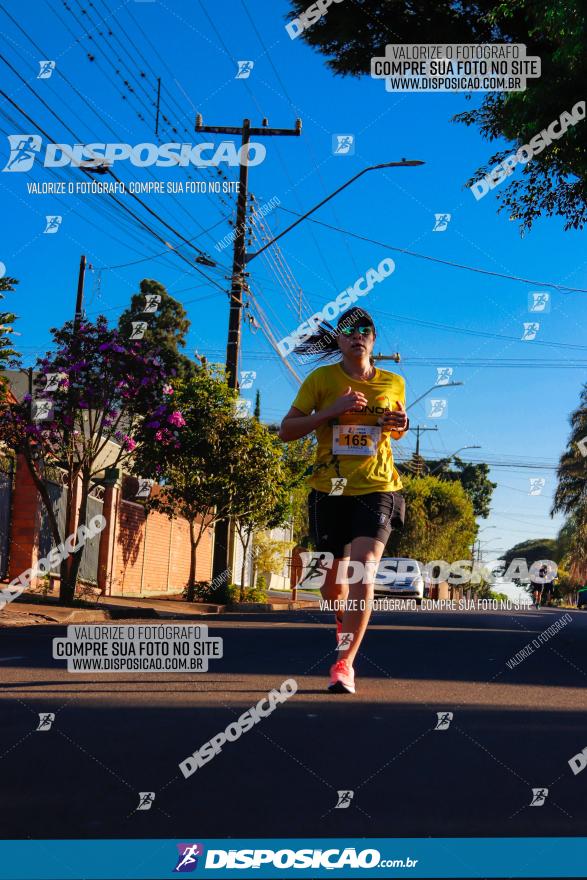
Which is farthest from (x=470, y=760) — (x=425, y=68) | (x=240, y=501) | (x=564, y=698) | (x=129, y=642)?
(x=240, y=501)

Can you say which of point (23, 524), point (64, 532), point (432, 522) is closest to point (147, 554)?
point (64, 532)

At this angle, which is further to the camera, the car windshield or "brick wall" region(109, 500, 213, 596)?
the car windshield

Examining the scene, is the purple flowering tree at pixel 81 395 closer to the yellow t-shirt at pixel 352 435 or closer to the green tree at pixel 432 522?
the yellow t-shirt at pixel 352 435

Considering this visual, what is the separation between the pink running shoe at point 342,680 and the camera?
5.92 meters

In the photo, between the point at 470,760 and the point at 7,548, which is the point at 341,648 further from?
the point at 7,548

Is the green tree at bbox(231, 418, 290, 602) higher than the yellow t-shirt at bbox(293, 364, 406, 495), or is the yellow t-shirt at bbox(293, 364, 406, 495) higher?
the green tree at bbox(231, 418, 290, 602)

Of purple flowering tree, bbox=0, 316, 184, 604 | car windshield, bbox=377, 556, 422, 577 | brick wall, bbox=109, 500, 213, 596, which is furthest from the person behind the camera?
car windshield, bbox=377, 556, 422, 577

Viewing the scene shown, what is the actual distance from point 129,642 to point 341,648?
10.3 ft

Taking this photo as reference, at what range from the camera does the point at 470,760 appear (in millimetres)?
4227

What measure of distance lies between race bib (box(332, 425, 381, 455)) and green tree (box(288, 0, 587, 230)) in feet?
27.3

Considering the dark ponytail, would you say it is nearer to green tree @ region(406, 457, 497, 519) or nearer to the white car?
the white car

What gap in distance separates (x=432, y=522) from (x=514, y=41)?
36160mm

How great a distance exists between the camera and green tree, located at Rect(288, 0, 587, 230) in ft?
44.3

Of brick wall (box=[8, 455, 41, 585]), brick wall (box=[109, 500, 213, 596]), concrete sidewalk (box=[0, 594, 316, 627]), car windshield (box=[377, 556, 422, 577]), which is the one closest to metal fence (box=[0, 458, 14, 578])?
brick wall (box=[8, 455, 41, 585])
